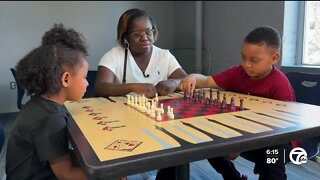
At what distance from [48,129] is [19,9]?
4.37 meters

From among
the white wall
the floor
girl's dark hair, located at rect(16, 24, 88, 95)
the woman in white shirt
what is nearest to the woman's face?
the woman in white shirt

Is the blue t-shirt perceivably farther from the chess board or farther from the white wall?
the white wall

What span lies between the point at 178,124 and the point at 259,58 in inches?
28.9

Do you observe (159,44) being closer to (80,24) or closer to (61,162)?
(80,24)

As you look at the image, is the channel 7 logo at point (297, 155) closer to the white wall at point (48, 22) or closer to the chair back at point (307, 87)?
the chair back at point (307, 87)

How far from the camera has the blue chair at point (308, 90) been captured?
1.54m

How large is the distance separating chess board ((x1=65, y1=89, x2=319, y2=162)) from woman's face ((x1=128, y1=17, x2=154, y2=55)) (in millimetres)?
641

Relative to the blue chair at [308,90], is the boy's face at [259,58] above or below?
A: above

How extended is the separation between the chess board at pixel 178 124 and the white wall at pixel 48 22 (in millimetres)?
3743

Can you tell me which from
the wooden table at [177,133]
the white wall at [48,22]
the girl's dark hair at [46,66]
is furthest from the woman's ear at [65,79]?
the white wall at [48,22]

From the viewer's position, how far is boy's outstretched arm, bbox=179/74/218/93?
1597mm

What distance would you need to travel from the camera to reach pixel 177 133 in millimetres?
870

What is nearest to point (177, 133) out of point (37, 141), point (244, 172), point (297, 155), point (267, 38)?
point (37, 141)

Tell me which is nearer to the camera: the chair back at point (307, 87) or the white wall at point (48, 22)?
the chair back at point (307, 87)
